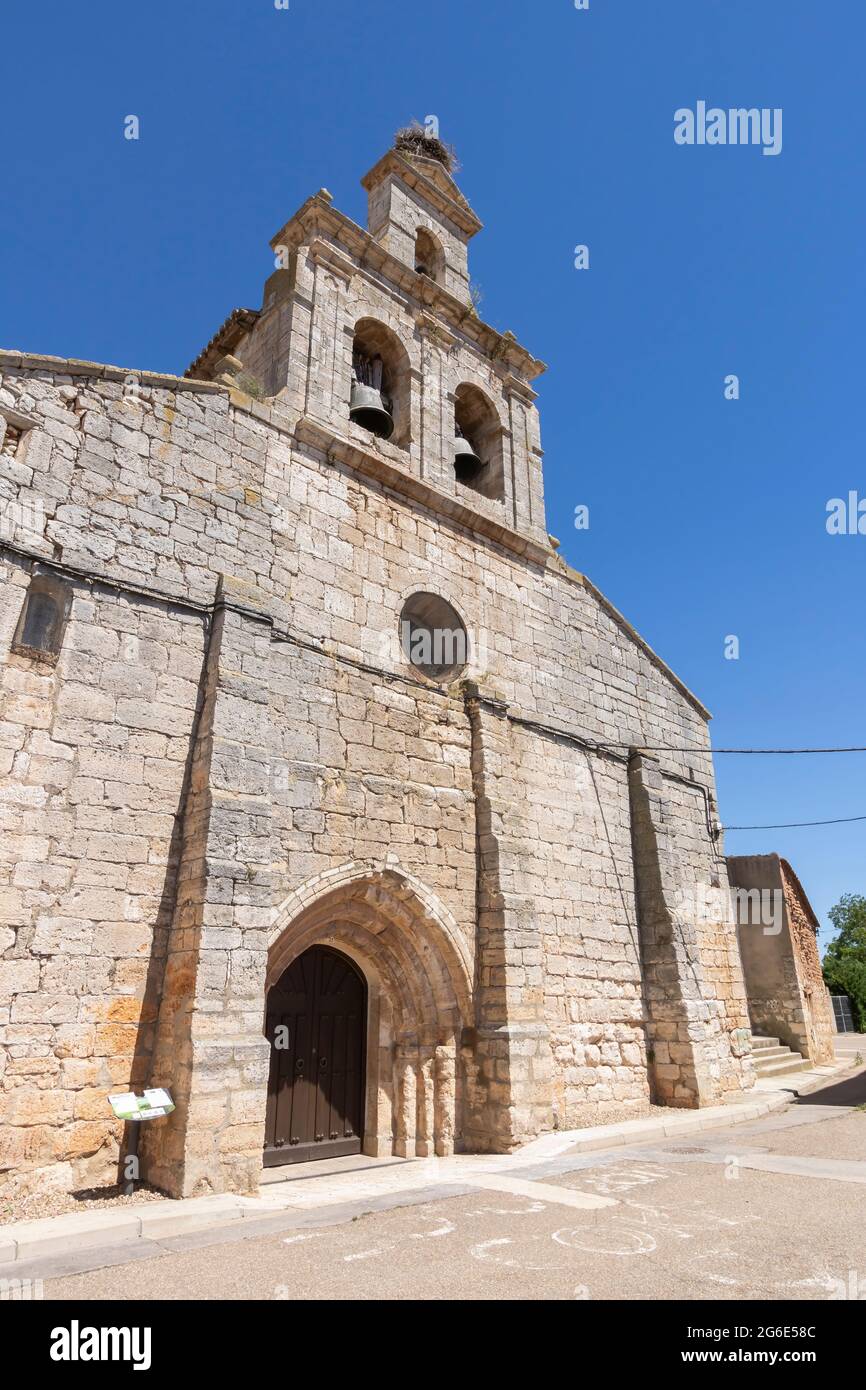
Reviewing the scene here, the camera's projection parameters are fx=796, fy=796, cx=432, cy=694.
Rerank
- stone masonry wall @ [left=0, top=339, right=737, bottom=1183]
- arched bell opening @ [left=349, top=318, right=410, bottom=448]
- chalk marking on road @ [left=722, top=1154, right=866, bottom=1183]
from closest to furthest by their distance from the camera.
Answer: stone masonry wall @ [left=0, top=339, right=737, bottom=1183] → chalk marking on road @ [left=722, top=1154, right=866, bottom=1183] → arched bell opening @ [left=349, top=318, right=410, bottom=448]

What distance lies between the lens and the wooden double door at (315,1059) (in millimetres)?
7078

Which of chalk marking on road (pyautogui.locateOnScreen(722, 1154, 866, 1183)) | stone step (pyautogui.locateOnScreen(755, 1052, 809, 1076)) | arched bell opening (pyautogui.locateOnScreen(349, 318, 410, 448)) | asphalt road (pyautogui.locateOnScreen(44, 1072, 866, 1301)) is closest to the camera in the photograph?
asphalt road (pyautogui.locateOnScreen(44, 1072, 866, 1301))

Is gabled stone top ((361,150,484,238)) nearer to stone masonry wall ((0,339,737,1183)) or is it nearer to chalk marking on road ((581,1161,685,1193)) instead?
stone masonry wall ((0,339,737,1183))

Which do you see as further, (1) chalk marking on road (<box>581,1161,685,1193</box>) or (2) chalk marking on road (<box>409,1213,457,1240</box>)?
(1) chalk marking on road (<box>581,1161,685,1193</box>)

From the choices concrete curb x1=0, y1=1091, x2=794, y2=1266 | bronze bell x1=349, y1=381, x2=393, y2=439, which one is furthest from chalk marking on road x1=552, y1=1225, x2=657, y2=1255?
bronze bell x1=349, y1=381, x2=393, y2=439

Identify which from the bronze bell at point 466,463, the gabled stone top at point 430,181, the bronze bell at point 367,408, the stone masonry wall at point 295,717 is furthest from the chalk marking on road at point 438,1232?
the gabled stone top at point 430,181

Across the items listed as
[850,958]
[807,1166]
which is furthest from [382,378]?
[850,958]

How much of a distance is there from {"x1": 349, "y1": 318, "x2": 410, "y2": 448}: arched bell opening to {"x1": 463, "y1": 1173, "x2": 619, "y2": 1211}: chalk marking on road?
25.0 feet

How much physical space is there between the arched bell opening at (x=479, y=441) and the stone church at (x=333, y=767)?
0.16 ft

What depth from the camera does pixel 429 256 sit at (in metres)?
11.6

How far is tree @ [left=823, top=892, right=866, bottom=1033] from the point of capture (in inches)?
1138

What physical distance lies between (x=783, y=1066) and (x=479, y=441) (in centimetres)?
1080

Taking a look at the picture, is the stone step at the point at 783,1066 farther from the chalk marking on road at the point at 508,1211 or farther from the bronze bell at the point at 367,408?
the bronze bell at the point at 367,408
